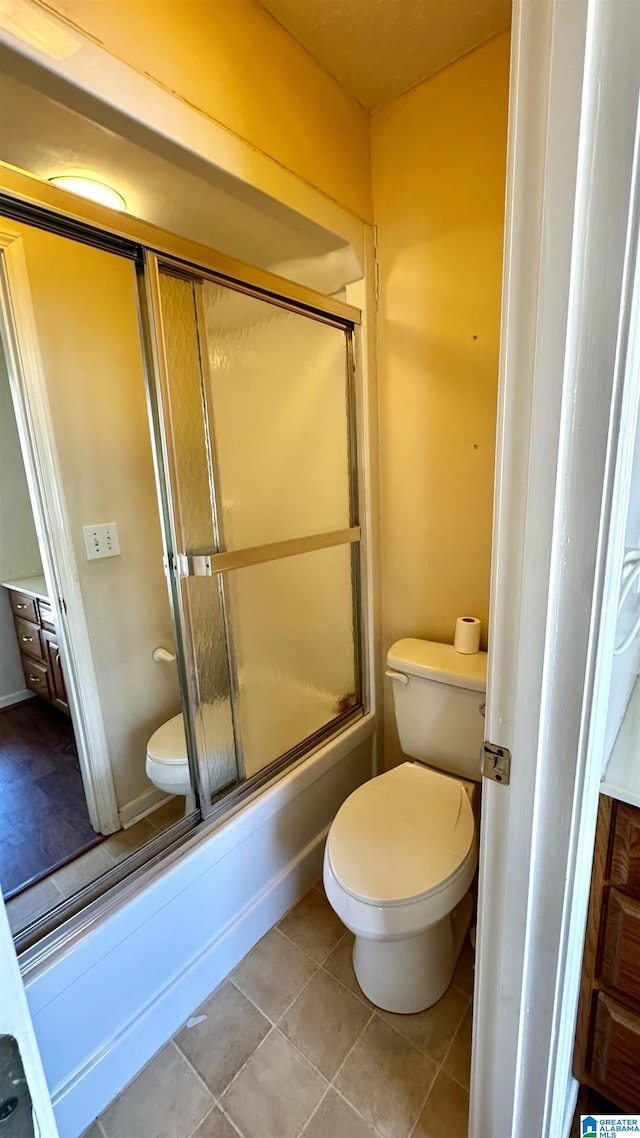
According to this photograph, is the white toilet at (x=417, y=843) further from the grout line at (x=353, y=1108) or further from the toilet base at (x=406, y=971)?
the grout line at (x=353, y=1108)

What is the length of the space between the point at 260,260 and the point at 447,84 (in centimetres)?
73

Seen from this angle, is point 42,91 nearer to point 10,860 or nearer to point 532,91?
point 532,91

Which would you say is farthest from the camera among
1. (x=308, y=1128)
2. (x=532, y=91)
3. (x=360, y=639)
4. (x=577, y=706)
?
(x=360, y=639)

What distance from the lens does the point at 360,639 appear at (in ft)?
6.06

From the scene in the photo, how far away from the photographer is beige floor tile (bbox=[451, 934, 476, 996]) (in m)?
1.32

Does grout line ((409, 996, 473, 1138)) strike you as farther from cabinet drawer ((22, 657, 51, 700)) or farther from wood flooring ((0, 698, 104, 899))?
cabinet drawer ((22, 657, 51, 700))

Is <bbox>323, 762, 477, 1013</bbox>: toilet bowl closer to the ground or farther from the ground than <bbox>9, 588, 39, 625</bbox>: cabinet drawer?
closer to the ground

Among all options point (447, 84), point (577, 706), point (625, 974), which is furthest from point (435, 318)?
point (625, 974)

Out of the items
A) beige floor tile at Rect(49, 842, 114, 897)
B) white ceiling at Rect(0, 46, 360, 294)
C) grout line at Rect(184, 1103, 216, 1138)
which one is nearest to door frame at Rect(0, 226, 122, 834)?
beige floor tile at Rect(49, 842, 114, 897)

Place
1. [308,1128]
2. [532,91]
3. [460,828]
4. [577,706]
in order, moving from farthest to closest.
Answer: [460,828] < [308,1128] < [577,706] < [532,91]

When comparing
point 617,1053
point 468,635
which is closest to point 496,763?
point 617,1053

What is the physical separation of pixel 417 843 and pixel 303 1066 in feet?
1.96

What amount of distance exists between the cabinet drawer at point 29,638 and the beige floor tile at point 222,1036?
5.21 feet

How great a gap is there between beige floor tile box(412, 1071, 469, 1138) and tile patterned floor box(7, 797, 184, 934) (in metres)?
0.91
